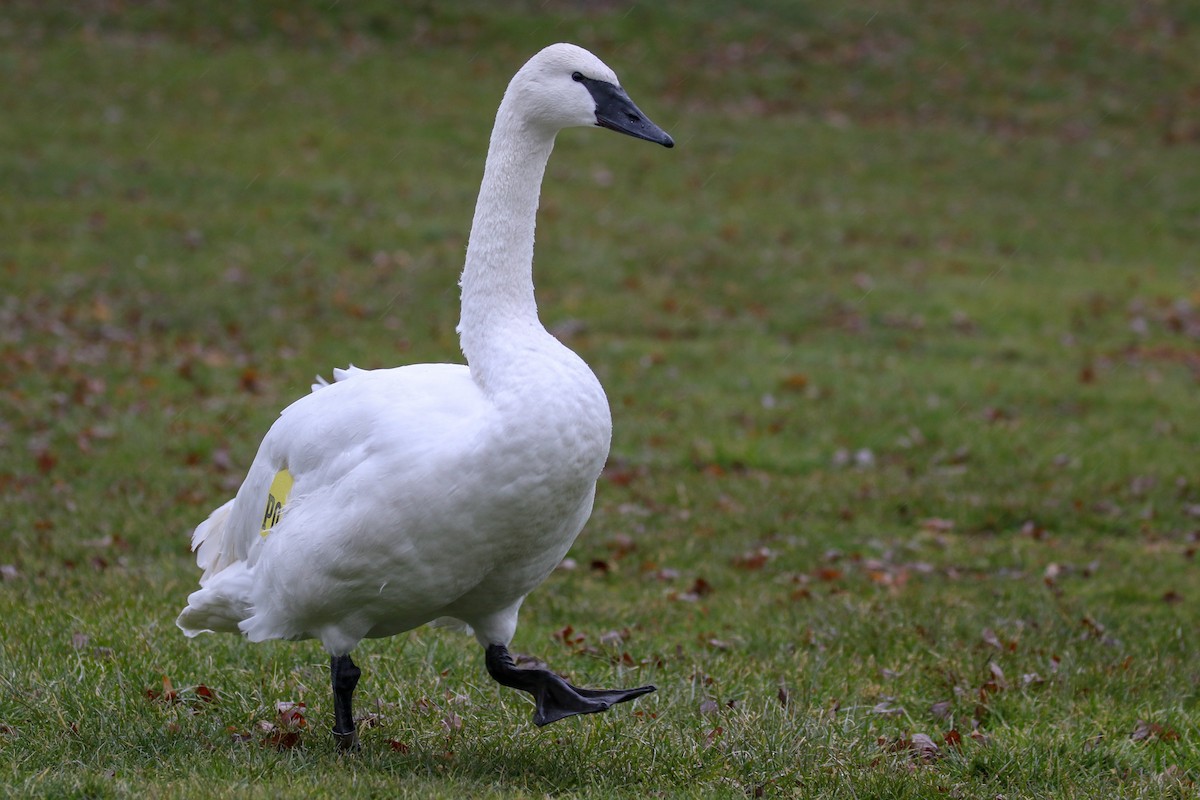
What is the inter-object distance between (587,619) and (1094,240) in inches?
504

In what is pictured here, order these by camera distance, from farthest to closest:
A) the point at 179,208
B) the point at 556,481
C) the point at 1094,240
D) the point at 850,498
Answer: the point at 1094,240 < the point at 179,208 < the point at 850,498 < the point at 556,481

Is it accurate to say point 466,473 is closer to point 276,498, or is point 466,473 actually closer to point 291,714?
point 276,498

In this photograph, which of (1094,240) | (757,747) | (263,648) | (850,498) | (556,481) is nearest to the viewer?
(556,481)

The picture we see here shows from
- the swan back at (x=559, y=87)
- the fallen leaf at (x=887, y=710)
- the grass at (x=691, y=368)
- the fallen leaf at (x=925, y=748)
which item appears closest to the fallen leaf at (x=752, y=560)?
the grass at (x=691, y=368)

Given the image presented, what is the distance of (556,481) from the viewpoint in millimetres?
4133

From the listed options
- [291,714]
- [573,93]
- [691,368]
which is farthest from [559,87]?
[691,368]

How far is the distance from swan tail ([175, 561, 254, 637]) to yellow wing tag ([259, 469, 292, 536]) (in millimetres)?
198

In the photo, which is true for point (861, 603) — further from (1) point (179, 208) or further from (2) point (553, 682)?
(1) point (179, 208)

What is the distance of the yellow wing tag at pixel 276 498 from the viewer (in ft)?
15.4

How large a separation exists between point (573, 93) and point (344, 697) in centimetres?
220

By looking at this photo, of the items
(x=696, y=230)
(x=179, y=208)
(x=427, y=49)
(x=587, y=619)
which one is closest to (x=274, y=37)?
(x=427, y=49)

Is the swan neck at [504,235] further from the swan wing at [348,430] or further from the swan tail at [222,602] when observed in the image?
the swan tail at [222,602]

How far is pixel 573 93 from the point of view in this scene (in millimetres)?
4527

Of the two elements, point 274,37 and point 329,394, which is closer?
point 329,394
